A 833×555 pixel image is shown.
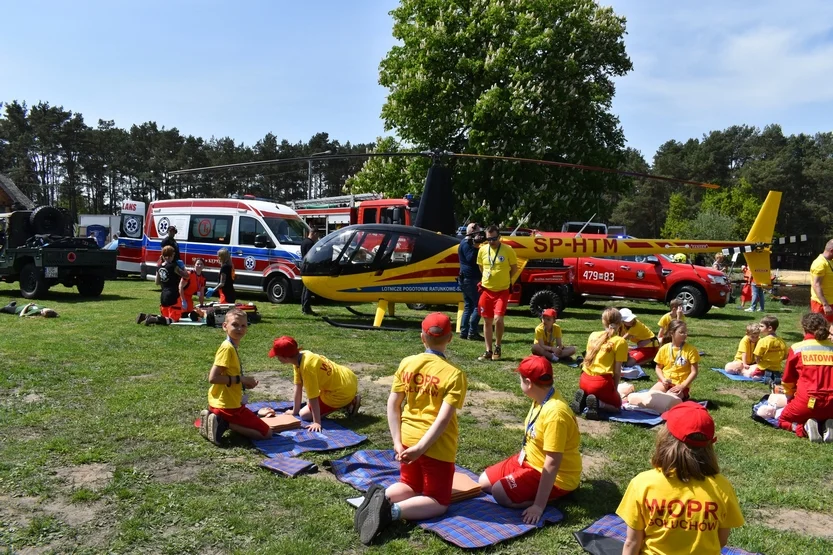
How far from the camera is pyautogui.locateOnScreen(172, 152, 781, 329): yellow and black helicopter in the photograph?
11.5 meters

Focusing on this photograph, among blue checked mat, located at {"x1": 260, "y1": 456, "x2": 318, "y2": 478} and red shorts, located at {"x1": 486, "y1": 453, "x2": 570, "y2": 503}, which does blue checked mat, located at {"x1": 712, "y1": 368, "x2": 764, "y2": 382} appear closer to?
red shorts, located at {"x1": 486, "y1": 453, "x2": 570, "y2": 503}

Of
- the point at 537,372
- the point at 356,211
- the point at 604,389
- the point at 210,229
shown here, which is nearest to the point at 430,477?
the point at 537,372

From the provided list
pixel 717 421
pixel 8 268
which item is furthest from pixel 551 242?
pixel 8 268

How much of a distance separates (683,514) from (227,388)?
3.80 metres

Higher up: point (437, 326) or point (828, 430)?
point (437, 326)

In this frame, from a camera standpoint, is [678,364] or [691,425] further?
[678,364]

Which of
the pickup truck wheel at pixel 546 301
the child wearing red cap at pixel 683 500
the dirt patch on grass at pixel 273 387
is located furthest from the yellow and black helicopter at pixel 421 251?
the child wearing red cap at pixel 683 500

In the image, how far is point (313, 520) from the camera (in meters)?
3.79

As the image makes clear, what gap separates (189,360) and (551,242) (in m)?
7.23

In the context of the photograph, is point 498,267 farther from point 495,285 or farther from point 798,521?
point 798,521

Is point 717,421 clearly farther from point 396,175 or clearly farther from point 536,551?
point 396,175

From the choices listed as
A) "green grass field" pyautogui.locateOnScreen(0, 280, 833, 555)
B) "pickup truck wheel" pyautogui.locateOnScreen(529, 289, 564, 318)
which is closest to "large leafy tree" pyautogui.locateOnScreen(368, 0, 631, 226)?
"pickup truck wheel" pyautogui.locateOnScreen(529, 289, 564, 318)

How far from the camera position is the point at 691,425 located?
255cm

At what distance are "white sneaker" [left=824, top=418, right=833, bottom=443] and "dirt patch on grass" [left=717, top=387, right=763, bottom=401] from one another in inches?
62.6
